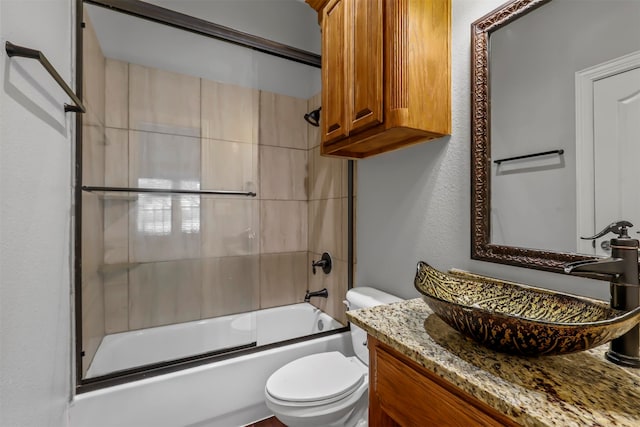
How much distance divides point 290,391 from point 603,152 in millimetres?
1386

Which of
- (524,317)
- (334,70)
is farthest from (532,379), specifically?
(334,70)

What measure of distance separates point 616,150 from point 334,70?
3.48 ft

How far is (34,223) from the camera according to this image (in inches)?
35.0

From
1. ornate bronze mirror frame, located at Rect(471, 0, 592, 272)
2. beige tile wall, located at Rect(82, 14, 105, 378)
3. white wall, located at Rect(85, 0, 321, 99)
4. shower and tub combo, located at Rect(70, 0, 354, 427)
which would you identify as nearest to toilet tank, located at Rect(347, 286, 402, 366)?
shower and tub combo, located at Rect(70, 0, 354, 427)

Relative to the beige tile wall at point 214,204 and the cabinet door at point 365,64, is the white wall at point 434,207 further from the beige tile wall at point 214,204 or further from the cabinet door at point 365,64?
the beige tile wall at point 214,204

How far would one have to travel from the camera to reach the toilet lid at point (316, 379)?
4.00 feet

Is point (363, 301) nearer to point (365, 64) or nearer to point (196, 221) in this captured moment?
Answer: point (365, 64)

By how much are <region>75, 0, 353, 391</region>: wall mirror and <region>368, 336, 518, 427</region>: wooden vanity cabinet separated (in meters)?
1.07

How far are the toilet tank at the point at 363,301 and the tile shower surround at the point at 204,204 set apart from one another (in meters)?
0.45

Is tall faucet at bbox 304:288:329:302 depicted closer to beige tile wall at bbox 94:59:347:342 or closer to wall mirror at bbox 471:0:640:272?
beige tile wall at bbox 94:59:347:342

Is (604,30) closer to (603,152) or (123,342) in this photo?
(603,152)

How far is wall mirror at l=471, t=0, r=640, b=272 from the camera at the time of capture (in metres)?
0.72

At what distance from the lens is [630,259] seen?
613 mm

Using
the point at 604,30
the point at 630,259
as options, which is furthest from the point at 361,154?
the point at 630,259
